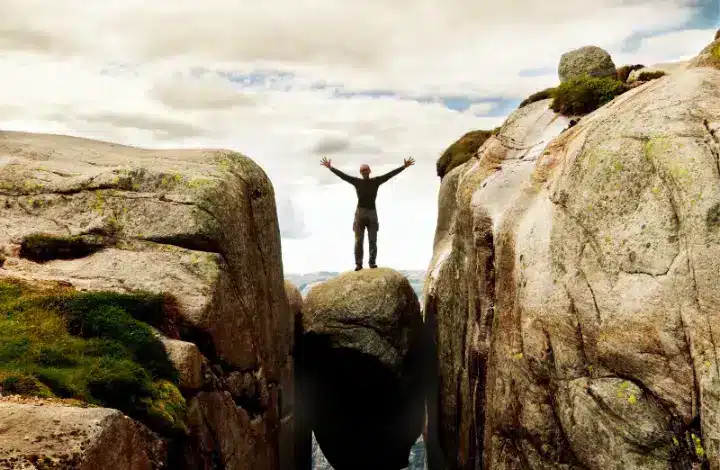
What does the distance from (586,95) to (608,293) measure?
10.2 metres

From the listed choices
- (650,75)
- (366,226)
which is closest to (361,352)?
(366,226)

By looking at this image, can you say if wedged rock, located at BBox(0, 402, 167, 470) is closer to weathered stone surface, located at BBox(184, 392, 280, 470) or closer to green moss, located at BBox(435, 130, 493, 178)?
weathered stone surface, located at BBox(184, 392, 280, 470)

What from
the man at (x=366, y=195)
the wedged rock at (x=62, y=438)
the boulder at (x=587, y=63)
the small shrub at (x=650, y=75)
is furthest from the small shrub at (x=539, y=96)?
the wedged rock at (x=62, y=438)

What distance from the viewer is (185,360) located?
45.1ft

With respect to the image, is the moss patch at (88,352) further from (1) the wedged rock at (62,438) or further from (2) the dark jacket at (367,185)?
(2) the dark jacket at (367,185)

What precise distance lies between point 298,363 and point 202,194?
12.8 meters

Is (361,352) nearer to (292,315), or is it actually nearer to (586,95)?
(292,315)

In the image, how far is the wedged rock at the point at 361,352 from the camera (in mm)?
28047

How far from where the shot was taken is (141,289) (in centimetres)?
1488

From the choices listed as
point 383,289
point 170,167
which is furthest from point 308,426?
point 170,167

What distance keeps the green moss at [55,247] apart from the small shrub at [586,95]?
52.9 feet

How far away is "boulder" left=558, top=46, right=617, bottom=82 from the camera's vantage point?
25.3 meters

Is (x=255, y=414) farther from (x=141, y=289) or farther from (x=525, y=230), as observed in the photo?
(x=525, y=230)

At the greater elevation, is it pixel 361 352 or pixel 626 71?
pixel 626 71
